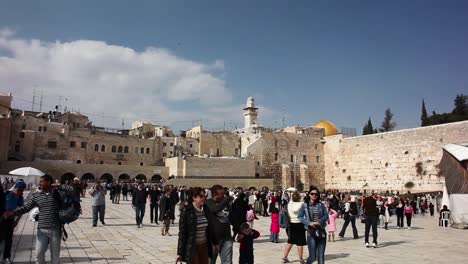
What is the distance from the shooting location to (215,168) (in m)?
36.3

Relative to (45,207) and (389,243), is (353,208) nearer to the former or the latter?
(389,243)

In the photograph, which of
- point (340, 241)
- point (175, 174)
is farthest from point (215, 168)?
point (340, 241)

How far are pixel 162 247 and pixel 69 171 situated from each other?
1151 inches

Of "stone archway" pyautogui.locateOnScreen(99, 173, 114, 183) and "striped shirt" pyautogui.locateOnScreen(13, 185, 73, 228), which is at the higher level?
"stone archway" pyautogui.locateOnScreen(99, 173, 114, 183)

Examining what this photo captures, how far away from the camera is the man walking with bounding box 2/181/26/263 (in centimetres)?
514

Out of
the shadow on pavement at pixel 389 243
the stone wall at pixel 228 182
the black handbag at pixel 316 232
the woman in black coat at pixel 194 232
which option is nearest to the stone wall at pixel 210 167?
the stone wall at pixel 228 182

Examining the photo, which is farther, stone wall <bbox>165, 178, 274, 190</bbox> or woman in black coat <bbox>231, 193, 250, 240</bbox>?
stone wall <bbox>165, 178, 274, 190</bbox>

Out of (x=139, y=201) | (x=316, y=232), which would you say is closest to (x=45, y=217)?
(x=316, y=232)

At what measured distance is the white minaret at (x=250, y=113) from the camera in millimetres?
49438

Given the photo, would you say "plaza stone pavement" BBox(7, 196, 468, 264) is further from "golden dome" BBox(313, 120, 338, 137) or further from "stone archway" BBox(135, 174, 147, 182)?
"golden dome" BBox(313, 120, 338, 137)

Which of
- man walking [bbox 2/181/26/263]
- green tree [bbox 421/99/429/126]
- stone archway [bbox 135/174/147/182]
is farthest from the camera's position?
green tree [bbox 421/99/429/126]

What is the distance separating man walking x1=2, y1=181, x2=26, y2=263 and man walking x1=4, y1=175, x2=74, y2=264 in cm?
90

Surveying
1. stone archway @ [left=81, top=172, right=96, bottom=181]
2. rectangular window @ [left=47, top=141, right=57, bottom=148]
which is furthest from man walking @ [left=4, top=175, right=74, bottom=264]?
rectangular window @ [left=47, top=141, right=57, bottom=148]

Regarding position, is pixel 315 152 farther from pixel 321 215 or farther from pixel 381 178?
pixel 321 215
